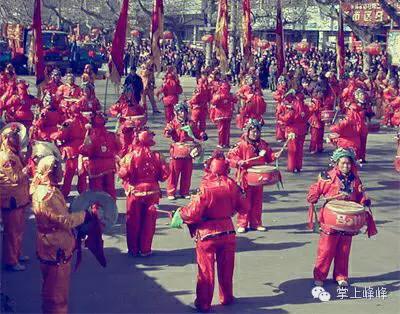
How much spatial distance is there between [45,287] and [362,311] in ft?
10.7

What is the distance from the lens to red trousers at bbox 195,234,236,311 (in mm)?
7750

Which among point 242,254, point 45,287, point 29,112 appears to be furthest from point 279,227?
point 29,112

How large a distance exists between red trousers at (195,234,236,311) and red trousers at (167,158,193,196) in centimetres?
475

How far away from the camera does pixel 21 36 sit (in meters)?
40.4

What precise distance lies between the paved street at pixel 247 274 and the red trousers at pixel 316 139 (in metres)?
4.90

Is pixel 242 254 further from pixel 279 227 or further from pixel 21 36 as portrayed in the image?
pixel 21 36

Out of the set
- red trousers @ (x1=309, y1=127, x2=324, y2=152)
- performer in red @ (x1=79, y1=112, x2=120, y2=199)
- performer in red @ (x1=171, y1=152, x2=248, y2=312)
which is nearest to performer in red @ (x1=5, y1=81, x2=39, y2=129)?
performer in red @ (x1=79, y1=112, x2=120, y2=199)

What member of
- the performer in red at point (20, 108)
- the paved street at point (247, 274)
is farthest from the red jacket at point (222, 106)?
the paved street at point (247, 274)

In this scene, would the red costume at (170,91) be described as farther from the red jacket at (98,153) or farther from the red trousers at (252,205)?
the red trousers at (252,205)

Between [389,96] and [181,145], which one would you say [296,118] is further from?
[389,96]

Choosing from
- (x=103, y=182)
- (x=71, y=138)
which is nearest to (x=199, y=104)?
(x=71, y=138)

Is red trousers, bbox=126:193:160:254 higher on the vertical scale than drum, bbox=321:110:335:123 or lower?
lower

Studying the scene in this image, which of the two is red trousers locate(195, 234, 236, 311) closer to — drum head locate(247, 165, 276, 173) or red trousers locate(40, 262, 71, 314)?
red trousers locate(40, 262, 71, 314)

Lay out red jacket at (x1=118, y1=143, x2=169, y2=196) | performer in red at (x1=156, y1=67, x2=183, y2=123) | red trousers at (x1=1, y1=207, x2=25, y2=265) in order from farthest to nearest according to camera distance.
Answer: performer in red at (x1=156, y1=67, x2=183, y2=123) < red jacket at (x1=118, y1=143, x2=169, y2=196) < red trousers at (x1=1, y1=207, x2=25, y2=265)
